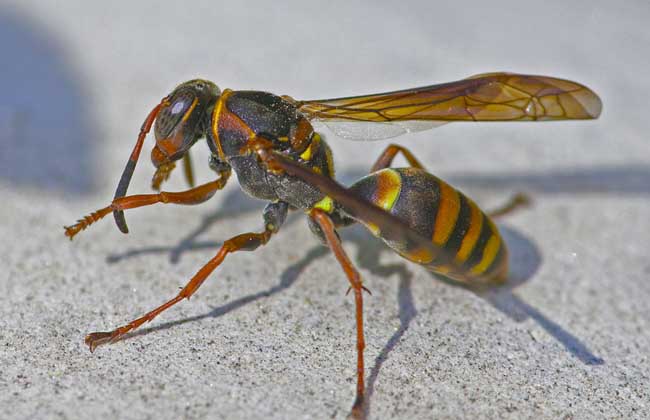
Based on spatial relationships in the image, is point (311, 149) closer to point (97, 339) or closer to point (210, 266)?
point (210, 266)

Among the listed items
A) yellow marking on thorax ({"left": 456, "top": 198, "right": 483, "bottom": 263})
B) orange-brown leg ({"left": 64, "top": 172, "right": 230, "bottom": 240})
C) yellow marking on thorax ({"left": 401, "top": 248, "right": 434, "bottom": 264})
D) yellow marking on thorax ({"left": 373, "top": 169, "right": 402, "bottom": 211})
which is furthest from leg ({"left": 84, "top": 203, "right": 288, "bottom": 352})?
yellow marking on thorax ({"left": 456, "top": 198, "right": 483, "bottom": 263})

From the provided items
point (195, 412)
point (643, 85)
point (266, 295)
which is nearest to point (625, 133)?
point (643, 85)

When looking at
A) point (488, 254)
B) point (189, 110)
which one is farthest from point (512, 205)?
point (189, 110)

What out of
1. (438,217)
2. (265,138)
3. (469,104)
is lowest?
(438,217)

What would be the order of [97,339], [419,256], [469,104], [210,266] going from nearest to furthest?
[97,339] < [210,266] < [419,256] < [469,104]

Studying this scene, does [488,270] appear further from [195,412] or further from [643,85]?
[643,85]

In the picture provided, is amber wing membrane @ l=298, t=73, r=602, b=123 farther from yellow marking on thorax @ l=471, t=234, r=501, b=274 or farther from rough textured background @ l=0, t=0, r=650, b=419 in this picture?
rough textured background @ l=0, t=0, r=650, b=419
